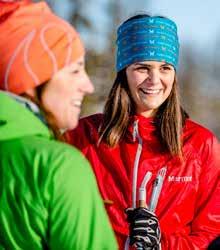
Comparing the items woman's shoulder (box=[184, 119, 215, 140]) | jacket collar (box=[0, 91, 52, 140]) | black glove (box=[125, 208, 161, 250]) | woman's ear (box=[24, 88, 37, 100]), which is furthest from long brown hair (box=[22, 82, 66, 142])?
woman's shoulder (box=[184, 119, 215, 140])

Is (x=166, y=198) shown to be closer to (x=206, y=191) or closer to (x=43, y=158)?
(x=206, y=191)

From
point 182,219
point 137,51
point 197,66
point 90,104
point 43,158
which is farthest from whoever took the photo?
point 197,66

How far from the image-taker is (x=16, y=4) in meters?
2.20

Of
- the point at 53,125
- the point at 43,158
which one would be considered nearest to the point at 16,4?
the point at 53,125

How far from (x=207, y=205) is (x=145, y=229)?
42 centimetres

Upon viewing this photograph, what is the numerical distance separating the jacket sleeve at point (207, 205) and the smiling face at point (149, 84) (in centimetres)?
34

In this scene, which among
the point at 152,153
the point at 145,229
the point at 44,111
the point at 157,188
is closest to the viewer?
the point at 44,111

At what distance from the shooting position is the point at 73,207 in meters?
1.90

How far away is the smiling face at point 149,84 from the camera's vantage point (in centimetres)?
336

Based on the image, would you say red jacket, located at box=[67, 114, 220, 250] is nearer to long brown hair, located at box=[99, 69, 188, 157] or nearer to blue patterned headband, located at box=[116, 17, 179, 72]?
long brown hair, located at box=[99, 69, 188, 157]

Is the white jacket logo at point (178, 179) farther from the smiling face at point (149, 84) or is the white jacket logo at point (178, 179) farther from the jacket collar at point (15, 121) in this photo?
the jacket collar at point (15, 121)

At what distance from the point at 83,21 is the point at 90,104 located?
Answer: 89.4 inches

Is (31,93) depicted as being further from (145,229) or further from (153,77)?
(153,77)

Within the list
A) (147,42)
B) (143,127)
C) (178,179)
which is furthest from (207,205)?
(147,42)
